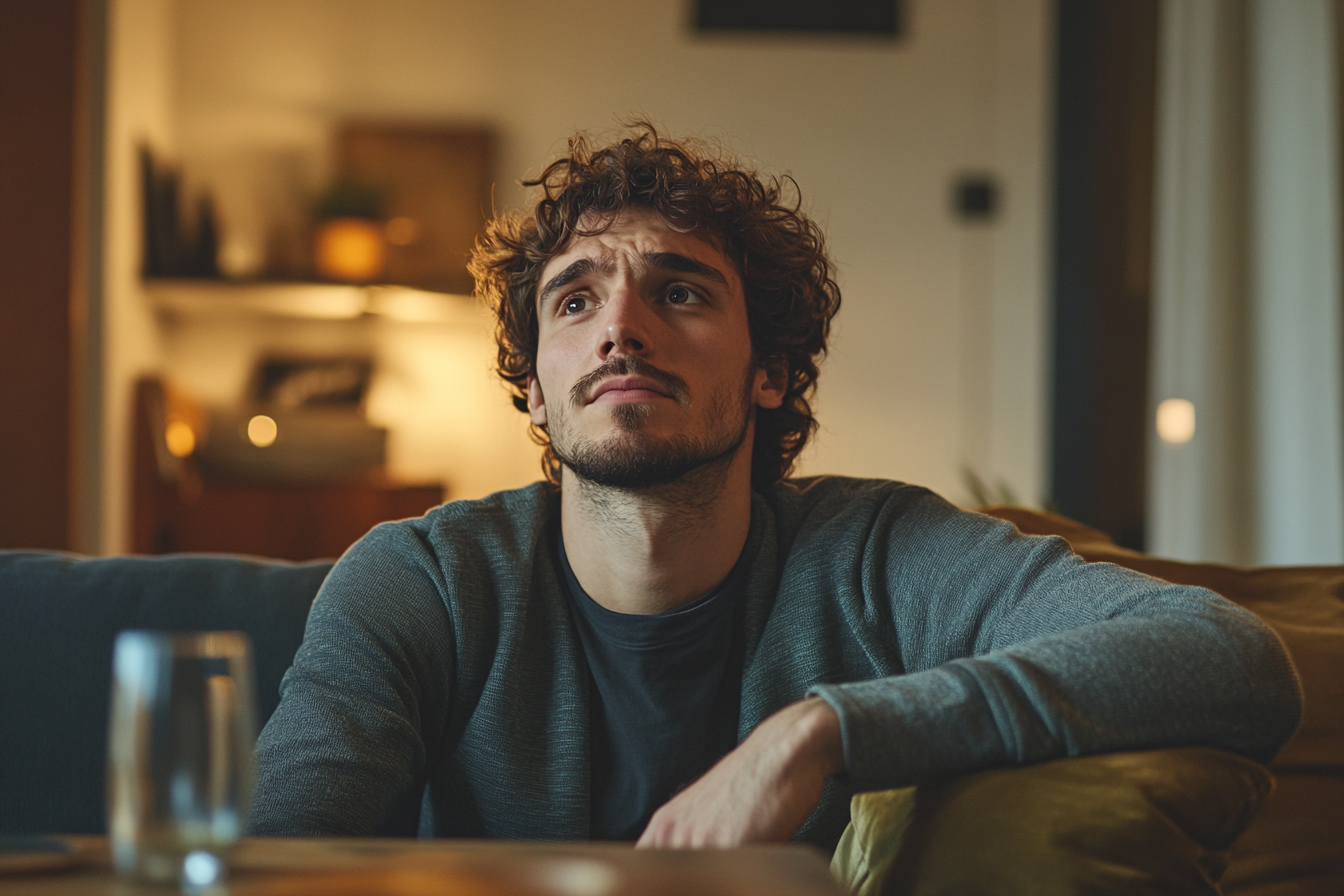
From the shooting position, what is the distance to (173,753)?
594mm

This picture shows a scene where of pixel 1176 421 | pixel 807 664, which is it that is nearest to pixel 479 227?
pixel 1176 421

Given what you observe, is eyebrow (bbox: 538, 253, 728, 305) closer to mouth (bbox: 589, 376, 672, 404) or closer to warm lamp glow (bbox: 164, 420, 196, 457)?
mouth (bbox: 589, 376, 672, 404)

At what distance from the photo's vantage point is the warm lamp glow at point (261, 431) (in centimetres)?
396

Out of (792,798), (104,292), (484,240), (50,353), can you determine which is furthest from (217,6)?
(792,798)

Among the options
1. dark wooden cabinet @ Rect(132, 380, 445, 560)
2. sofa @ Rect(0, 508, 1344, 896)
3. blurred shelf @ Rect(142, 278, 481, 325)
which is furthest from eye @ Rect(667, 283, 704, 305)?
blurred shelf @ Rect(142, 278, 481, 325)

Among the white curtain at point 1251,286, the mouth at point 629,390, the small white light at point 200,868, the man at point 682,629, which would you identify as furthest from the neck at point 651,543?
the white curtain at point 1251,286

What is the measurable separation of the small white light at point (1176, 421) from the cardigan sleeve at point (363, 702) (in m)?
2.53

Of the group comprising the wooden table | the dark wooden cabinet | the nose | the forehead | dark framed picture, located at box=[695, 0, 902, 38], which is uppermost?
dark framed picture, located at box=[695, 0, 902, 38]

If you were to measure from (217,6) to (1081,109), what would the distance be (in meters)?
3.28

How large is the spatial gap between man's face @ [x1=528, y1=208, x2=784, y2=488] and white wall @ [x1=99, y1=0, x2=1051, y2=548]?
9.79 feet

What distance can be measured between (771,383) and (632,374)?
14.0 inches

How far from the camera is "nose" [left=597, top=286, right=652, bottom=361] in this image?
1.37 meters

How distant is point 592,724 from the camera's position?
128cm

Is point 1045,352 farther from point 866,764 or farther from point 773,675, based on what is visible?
point 866,764
